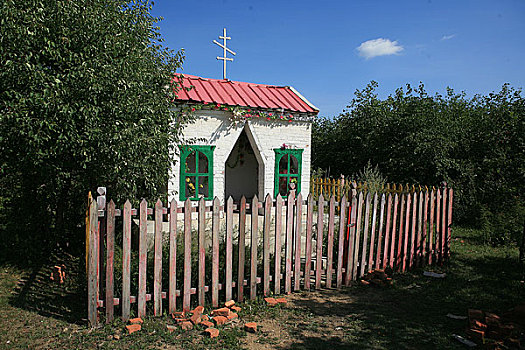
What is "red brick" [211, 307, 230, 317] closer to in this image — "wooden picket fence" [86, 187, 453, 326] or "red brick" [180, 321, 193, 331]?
"wooden picket fence" [86, 187, 453, 326]

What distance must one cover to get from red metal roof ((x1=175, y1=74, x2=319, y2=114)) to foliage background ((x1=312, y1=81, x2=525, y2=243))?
190 inches

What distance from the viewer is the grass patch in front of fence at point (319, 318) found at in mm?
4188

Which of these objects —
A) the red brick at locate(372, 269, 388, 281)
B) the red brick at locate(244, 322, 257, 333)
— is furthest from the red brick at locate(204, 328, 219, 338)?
the red brick at locate(372, 269, 388, 281)

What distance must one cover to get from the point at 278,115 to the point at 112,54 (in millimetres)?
5213

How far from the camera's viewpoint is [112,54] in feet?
19.7

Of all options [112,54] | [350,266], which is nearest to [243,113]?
[112,54]

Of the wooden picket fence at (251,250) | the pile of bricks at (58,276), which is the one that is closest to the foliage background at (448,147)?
the wooden picket fence at (251,250)

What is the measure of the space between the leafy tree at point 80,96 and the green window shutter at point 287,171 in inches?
167

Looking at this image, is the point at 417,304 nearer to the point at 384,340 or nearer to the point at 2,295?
the point at 384,340

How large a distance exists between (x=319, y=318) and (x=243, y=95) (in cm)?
700

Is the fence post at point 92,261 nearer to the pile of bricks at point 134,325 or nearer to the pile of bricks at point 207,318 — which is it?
the pile of bricks at point 134,325

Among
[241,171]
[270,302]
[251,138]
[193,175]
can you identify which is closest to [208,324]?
[270,302]

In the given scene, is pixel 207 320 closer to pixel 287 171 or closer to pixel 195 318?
pixel 195 318

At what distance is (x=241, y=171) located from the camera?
13281 mm
